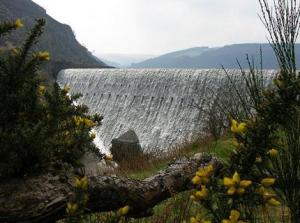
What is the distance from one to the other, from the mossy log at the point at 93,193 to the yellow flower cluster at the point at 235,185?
5.15ft

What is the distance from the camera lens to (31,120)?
362 centimetres

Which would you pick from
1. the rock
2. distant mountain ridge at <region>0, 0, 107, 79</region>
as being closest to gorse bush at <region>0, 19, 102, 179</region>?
the rock

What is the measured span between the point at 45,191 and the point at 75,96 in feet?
2.67

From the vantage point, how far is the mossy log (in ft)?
10.5

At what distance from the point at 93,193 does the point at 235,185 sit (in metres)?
1.72

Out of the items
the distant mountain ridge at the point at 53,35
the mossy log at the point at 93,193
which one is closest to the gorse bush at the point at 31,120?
the mossy log at the point at 93,193

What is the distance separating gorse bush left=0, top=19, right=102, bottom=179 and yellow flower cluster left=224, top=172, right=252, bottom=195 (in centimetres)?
155

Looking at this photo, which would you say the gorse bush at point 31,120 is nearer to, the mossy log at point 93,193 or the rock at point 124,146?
the mossy log at point 93,193

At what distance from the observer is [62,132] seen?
363 centimetres

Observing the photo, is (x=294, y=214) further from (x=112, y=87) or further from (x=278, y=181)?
(x=112, y=87)

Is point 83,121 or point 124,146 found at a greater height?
point 83,121

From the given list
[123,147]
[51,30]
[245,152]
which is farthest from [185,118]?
[51,30]

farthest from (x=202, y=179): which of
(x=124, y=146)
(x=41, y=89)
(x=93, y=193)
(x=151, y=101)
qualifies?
(x=151, y=101)

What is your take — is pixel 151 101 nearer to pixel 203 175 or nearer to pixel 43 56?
pixel 43 56
